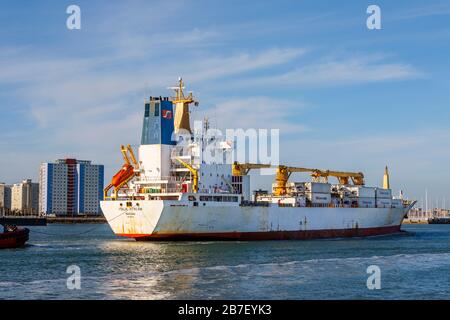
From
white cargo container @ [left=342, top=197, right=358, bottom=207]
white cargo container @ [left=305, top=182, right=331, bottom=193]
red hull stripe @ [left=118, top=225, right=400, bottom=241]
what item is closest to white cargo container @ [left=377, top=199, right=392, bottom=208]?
red hull stripe @ [left=118, top=225, right=400, bottom=241]

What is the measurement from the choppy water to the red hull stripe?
3.03 meters

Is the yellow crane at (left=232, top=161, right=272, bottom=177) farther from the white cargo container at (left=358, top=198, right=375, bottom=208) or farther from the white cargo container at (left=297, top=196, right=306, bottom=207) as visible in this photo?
the white cargo container at (left=358, top=198, right=375, bottom=208)

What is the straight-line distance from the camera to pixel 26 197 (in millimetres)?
186125

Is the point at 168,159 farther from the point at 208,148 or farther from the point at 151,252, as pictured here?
the point at 151,252

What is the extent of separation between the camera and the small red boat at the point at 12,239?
4319cm

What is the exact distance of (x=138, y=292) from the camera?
23547mm

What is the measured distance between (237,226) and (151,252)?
12089 millimetres

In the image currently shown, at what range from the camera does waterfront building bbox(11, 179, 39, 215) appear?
185m

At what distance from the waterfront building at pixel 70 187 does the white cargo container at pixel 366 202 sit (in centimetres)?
10155

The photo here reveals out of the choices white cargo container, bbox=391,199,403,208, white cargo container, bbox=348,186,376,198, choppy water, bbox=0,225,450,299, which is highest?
white cargo container, bbox=348,186,376,198

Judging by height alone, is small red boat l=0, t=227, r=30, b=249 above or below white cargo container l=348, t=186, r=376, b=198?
below

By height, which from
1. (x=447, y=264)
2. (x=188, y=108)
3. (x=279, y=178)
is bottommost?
(x=447, y=264)

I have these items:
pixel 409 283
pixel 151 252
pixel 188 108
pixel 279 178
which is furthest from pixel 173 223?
pixel 409 283
